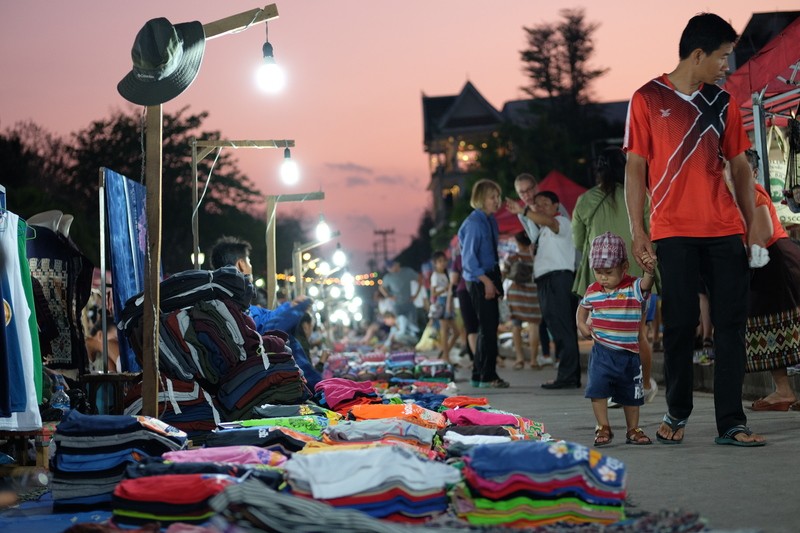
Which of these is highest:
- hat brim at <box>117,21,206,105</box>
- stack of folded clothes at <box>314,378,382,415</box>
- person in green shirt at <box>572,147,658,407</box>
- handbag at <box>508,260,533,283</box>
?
hat brim at <box>117,21,206,105</box>

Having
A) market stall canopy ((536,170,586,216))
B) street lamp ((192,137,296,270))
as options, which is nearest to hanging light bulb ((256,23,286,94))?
street lamp ((192,137,296,270))

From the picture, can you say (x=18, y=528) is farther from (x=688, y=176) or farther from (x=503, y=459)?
(x=688, y=176)

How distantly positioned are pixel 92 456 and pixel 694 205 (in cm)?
387

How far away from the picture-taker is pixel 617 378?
22.7ft

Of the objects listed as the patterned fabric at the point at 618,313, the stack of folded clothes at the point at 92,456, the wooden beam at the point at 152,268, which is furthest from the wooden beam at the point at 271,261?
the stack of folded clothes at the point at 92,456

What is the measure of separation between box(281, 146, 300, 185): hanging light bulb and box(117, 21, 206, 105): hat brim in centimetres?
861

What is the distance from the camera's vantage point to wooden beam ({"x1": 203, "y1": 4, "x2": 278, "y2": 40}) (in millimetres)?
8039

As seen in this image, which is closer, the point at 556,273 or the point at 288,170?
the point at 556,273

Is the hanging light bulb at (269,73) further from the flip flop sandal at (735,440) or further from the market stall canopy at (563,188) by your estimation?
the market stall canopy at (563,188)

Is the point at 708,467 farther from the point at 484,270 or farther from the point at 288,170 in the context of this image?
the point at 288,170

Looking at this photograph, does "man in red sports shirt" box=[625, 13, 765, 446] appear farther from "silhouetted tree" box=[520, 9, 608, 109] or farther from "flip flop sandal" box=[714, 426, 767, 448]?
"silhouetted tree" box=[520, 9, 608, 109]

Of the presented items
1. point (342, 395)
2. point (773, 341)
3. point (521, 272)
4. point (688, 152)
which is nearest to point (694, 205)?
point (688, 152)

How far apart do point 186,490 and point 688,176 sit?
388 centimetres

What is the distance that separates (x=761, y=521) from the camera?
4102 millimetres
